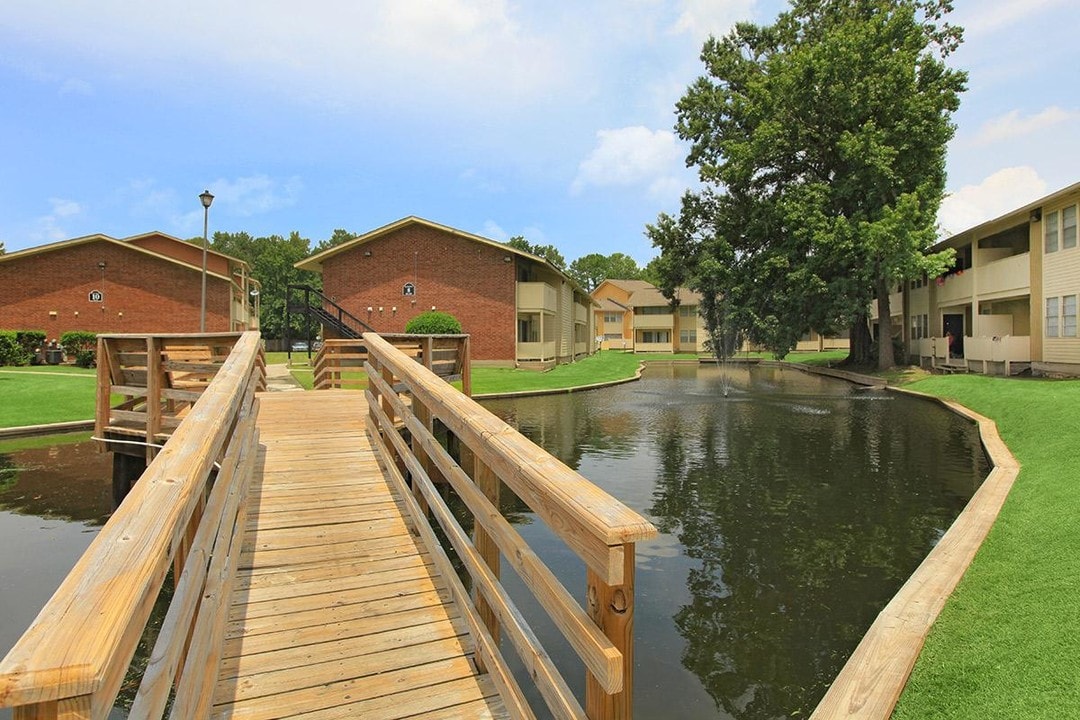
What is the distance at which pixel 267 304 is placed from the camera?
70.6 m

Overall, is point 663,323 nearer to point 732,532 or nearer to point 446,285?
point 446,285

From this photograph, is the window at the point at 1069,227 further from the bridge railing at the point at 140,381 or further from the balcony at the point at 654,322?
the balcony at the point at 654,322

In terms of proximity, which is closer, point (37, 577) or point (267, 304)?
point (37, 577)

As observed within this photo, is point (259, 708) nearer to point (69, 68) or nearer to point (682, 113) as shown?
point (69, 68)

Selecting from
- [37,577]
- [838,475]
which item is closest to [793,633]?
[838,475]

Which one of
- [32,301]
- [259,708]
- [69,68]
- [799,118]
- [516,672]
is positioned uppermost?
[799,118]

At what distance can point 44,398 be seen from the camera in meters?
16.5

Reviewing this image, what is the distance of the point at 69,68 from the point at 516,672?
1602 cm

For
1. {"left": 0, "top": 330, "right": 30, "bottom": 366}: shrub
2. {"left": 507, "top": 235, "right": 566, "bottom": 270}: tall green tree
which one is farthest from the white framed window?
{"left": 507, "top": 235, "right": 566, "bottom": 270}: tall green tree

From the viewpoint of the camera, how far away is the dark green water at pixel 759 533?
4.43 meters

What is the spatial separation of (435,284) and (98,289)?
1769 cm

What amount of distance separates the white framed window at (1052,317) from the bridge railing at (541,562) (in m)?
25.6

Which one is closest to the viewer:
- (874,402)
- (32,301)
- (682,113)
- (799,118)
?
(874,402)

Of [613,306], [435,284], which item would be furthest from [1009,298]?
[613,306]
